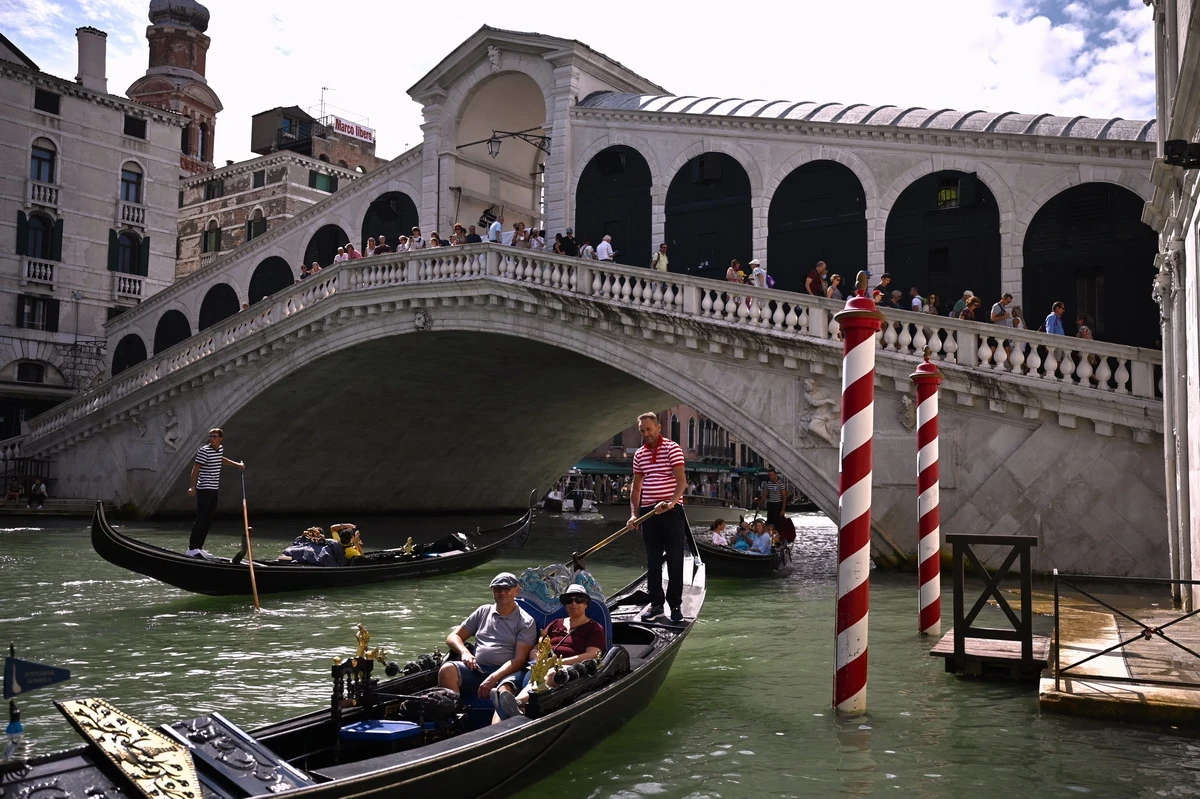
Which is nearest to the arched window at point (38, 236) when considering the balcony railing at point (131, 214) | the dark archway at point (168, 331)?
the balcony railing at point (131, 214)

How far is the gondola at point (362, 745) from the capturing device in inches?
113

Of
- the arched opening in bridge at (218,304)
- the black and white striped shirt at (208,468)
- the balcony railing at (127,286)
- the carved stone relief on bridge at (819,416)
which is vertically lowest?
the black and white striped shirt at (208,468)

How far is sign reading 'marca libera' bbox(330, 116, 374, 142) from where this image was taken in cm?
3328

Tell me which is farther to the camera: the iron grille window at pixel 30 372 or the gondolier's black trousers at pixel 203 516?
the iron grille window at pixel 30 372

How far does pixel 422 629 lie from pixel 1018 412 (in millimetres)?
6257

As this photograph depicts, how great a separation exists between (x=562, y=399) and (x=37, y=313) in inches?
477

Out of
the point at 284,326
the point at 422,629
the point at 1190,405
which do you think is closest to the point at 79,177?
the point at 284,326

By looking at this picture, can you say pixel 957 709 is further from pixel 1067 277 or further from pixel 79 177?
pixel 79 177

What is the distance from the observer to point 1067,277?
41.6 feet

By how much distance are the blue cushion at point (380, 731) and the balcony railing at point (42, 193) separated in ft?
75.3

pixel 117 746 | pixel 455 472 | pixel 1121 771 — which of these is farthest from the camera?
pixel 455 472

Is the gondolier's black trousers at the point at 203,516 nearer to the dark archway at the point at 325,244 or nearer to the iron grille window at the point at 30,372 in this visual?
the dark archway at the point at 325,244

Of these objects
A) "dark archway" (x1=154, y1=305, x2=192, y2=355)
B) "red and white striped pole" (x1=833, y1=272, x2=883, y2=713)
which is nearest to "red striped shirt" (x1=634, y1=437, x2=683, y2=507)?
"red and white striped pole" (x1=833, y1=272, x2=883, y2=713)

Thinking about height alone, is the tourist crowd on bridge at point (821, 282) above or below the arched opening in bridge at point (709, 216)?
below
